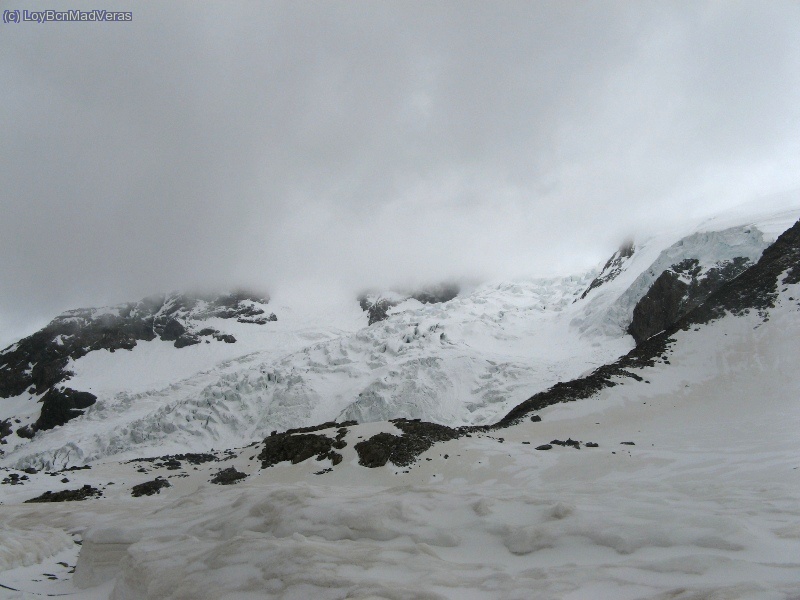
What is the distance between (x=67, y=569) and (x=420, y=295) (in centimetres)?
17089

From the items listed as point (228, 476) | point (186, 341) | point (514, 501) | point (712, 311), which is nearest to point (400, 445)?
point (228, 476)

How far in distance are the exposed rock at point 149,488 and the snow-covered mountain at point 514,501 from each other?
5.7 inches

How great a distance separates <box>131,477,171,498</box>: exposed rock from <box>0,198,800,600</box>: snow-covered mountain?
14cm

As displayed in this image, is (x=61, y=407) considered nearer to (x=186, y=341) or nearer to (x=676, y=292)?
(x=186, y=341)

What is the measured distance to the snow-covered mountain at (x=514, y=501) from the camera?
16.5 feet

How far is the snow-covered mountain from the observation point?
503cm

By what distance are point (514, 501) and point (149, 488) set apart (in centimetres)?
2418

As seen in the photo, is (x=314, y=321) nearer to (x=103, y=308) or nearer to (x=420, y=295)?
(x=420, y=295)

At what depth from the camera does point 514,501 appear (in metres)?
7.88

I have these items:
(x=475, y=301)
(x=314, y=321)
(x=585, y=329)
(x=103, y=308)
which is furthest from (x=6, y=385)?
(x=585, y=329)

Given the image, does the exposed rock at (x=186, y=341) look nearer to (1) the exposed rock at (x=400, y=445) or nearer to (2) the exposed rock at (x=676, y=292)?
(2) the exposed rock at (x=676, y=292)

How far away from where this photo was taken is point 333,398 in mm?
63469

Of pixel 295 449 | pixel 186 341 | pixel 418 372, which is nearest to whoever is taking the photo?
pixel 295 449

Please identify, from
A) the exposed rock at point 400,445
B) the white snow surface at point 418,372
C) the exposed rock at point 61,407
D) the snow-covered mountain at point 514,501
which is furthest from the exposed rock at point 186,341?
the exposed rock at point 400,445
